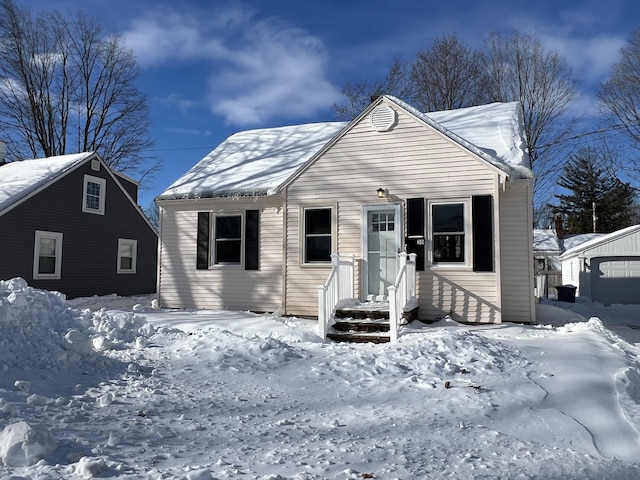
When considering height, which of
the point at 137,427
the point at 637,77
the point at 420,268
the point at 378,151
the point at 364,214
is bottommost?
the point at 137,427

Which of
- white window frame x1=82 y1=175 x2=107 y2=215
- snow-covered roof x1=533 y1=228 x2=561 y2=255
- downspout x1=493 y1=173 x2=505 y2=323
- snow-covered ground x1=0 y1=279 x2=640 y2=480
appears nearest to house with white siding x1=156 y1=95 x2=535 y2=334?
downspout x1=493 y1=173 x2=505 y2=323

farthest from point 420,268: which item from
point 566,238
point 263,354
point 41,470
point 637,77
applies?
point 566,238

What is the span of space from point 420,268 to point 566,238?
23677 mm

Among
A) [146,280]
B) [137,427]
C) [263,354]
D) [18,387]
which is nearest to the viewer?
[137,427]

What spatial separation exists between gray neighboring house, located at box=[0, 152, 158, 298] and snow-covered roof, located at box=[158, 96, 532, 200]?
6.40 m

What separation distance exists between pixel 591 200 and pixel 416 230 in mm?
34088

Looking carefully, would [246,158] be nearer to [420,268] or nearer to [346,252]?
[346,252]

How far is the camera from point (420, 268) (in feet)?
32.2

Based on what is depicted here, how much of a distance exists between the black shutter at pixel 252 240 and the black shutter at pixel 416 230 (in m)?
3.99

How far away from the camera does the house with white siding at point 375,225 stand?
31.0 ft

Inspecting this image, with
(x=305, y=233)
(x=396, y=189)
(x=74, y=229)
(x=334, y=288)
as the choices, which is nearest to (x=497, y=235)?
(x=396, y=189)

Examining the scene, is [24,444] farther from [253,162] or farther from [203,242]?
[253,162]

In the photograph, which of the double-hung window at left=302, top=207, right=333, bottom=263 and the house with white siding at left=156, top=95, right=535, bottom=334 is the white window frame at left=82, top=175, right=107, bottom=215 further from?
the double-hung window at left=302, top=207, right=333, bottom=263

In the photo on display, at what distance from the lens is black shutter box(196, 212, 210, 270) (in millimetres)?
12180
